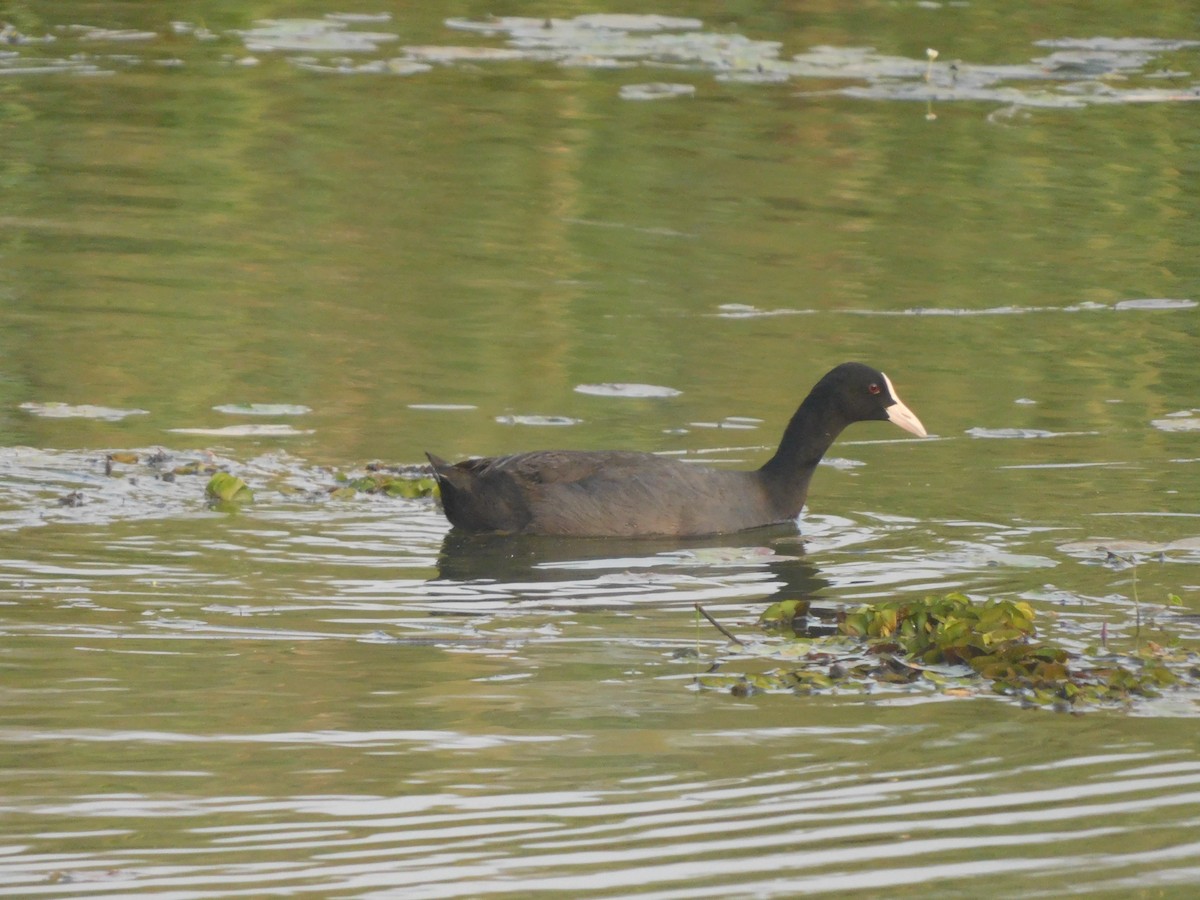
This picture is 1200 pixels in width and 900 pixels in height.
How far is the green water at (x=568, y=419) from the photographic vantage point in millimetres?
5613

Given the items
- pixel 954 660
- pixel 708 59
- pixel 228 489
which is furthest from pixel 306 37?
pixel 954 660

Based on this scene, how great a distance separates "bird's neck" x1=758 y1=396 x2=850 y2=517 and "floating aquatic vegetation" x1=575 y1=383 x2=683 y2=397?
152 cm

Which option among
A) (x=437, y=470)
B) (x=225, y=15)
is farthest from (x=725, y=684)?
(x=225, y=15)

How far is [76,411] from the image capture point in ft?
36.1

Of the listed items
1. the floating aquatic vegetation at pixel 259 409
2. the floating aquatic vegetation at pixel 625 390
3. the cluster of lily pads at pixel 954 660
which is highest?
the cluster of lily pads at pixel 954 660

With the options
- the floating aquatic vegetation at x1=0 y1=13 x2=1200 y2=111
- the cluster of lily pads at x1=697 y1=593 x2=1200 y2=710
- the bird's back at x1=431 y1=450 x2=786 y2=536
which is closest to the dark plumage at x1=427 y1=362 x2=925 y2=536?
the bird's back at x1=431 y1=450 x2=786 y2=536

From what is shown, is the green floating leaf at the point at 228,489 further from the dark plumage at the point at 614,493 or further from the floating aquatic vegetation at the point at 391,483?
the dark plumage at the point at 614,493

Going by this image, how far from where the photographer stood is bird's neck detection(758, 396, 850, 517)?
1021 cm

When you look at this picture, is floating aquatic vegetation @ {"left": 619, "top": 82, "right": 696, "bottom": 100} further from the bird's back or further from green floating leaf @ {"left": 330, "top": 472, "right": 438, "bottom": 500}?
the bird's back

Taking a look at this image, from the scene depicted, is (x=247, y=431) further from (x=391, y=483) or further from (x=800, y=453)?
(x=800, y=453)

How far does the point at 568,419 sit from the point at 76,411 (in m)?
2.42

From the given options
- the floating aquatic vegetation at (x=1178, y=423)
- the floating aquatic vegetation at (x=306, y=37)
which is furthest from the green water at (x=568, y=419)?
the floating aquatic vegetation at (x=306, y=37)

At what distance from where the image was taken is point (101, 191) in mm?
16312

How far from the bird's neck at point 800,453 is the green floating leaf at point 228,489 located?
230 cm
